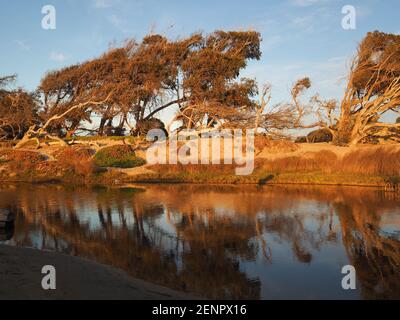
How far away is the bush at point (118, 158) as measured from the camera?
31406mm

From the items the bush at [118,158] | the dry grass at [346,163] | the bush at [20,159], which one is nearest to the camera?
the dry grass at [346,163]

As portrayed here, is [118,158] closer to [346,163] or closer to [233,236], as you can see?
[346,163]

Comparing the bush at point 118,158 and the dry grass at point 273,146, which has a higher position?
the dry grass at point 273,146

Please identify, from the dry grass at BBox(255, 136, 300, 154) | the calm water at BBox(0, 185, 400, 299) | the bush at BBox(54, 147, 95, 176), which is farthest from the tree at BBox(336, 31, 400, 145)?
the bush at BBox(54, 147, 95, 176)

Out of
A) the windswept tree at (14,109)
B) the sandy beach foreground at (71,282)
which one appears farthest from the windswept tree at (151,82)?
the sandy beach foreground at (71,282)

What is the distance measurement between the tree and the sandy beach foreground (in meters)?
28.6

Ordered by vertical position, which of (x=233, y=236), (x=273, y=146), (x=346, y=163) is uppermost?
(x=273, y=146)

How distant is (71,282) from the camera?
8.12 m

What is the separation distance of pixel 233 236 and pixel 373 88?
98.9 ft

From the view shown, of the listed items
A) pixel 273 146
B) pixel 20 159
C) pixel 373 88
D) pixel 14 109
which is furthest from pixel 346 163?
pixel 14 109

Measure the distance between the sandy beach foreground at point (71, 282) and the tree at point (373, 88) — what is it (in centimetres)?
2859

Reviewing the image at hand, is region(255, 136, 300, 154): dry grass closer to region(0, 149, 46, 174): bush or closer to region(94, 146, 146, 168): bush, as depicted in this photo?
region(94, 146, 146, 168): bush

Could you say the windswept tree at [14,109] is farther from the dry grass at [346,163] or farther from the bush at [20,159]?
the dry grass at [346,163]
